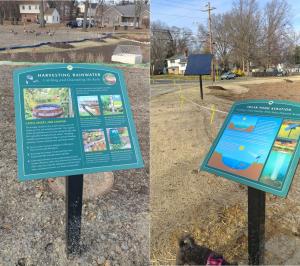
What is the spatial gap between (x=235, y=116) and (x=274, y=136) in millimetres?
413

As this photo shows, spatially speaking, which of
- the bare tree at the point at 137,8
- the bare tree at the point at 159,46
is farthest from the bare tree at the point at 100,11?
the bare tree at the point at 159,46

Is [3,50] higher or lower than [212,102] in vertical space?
higher

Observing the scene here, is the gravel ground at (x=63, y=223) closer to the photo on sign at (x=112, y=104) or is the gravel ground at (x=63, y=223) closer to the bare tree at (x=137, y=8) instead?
the photo on sign at (x=112, y=104)

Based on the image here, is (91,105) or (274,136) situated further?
(91,105)

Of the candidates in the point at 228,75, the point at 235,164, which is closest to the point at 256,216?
the point at 235,164

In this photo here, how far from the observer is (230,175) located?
2869 mm

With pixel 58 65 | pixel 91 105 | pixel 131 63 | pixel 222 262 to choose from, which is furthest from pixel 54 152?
pixel 131 63

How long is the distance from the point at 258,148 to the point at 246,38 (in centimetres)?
152

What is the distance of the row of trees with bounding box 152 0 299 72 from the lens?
3.77 m

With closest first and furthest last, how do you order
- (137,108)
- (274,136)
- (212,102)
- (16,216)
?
(274,136) < (16,216) < (212,102) < (137,108)

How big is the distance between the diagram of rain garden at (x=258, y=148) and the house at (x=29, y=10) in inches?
170

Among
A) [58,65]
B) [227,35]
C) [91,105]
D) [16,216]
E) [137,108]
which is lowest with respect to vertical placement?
[16,216]

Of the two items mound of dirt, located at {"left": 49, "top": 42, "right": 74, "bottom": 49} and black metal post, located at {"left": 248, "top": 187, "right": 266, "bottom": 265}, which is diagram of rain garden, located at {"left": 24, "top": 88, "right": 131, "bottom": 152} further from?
mound of dirt, located at {"left": 49, "top": 42, "right": 74, "bottom": 49}

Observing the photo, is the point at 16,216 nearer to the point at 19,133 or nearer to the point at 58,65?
the point at 19,133
